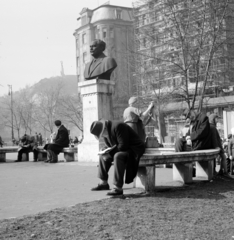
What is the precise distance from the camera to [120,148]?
661 cm

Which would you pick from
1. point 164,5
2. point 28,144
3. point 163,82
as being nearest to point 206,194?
point 28,144

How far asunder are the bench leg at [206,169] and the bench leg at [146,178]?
2123mm

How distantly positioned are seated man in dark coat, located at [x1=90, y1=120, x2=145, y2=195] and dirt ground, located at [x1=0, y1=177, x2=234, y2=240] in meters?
0.35

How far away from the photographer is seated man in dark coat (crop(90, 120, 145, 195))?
653 cm

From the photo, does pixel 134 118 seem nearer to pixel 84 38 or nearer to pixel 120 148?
pixel 120 148

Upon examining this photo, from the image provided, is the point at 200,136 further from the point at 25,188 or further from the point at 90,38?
the point at 90,38

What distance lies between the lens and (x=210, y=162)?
8797mm

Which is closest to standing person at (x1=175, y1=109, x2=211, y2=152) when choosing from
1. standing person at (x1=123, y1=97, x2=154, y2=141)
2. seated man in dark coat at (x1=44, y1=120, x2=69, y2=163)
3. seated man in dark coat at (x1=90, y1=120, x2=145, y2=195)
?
standing person at (x1=123, y1=97, x2=154, y2=141)

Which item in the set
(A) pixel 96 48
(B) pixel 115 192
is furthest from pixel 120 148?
(A) pixel 96 48

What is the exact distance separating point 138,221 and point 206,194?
2422 mm

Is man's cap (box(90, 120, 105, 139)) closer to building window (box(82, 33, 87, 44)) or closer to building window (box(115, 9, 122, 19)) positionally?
building window (box(115, 9, 122, 19))

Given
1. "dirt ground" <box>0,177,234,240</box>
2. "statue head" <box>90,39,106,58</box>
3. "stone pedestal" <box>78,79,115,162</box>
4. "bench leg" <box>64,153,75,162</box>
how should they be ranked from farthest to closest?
1. "bench leg" <box>64,153,75,162</box>
2. "statue head" <box>90,39,106,58</box>
3. "stone pedestal" <box>78,79,115,162</box>
4. "dirt ground" <box>0,177,234,240</box>

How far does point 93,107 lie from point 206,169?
5.61 metres

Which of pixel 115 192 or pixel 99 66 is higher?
pixel 99 66
